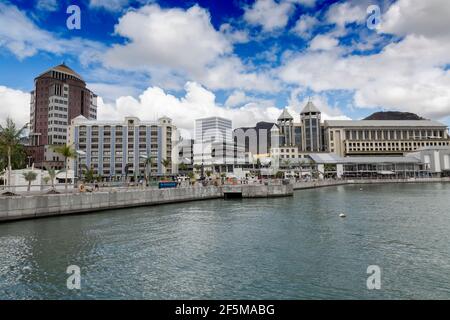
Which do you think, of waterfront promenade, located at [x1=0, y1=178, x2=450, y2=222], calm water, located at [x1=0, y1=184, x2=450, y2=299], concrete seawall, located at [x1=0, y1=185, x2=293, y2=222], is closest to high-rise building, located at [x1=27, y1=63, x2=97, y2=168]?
waterfront promenade, located at [x1=0, y1=178, x2=450, y2=222]

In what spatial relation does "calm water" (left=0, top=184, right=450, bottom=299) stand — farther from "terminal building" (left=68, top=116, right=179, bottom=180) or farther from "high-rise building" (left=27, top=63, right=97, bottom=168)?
"high-rise building" (left=27, top=63, right=97, bottom=168)

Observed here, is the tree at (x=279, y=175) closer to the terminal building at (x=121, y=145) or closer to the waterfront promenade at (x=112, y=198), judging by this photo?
the terminal building at (x=121, y=145)

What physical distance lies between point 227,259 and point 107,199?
30.6 m

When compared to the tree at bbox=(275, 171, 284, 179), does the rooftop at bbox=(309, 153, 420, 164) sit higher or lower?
higher

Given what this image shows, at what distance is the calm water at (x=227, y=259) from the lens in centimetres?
1388

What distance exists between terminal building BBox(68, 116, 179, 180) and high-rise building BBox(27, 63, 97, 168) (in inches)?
759

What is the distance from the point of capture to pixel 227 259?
18.6 metres

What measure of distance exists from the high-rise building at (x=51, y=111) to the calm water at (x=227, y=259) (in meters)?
144

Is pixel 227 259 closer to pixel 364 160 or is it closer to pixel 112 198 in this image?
pixel 112 198

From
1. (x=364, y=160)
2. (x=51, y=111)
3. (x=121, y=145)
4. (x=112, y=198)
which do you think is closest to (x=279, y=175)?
(x=364, y=160)

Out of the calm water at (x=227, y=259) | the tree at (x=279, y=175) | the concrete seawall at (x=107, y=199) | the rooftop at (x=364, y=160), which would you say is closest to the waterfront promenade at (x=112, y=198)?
the concrete seawall at (x=107, y=199)

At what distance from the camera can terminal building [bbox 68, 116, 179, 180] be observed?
14575 centimetres
